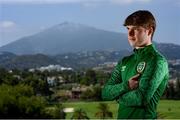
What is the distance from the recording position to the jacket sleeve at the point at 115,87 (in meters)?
1.11

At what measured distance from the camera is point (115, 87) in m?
1.13

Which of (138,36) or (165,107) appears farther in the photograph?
(165,107)

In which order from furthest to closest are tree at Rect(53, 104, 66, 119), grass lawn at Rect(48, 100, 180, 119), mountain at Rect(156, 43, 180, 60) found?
1. grass lawn at Rect(48, 100, 180, 119)
2. tree at Rect(53, 104, 66, 119)
3. mountain at Rect(156, 43, 180, 60)

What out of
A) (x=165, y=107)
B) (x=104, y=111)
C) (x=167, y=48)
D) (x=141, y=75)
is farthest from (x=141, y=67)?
(x=104, y=111)

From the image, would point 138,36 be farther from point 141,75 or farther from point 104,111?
point 104,111

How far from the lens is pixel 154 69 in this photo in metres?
1.06

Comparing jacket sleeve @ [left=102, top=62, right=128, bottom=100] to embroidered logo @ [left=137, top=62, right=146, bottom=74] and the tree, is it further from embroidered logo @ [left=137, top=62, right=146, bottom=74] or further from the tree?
the tree

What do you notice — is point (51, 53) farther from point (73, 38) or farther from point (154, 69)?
point (154, 69)

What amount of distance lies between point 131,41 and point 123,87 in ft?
0.38

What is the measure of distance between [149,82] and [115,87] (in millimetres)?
105

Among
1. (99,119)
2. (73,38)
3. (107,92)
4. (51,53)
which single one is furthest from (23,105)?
(73,38)

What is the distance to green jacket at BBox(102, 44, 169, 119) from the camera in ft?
3.47

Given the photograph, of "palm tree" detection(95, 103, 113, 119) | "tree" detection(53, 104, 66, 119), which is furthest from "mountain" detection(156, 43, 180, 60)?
"palm tree" detection(95, 103, 113, 119)

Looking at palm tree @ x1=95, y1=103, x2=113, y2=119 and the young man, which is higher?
the young man
